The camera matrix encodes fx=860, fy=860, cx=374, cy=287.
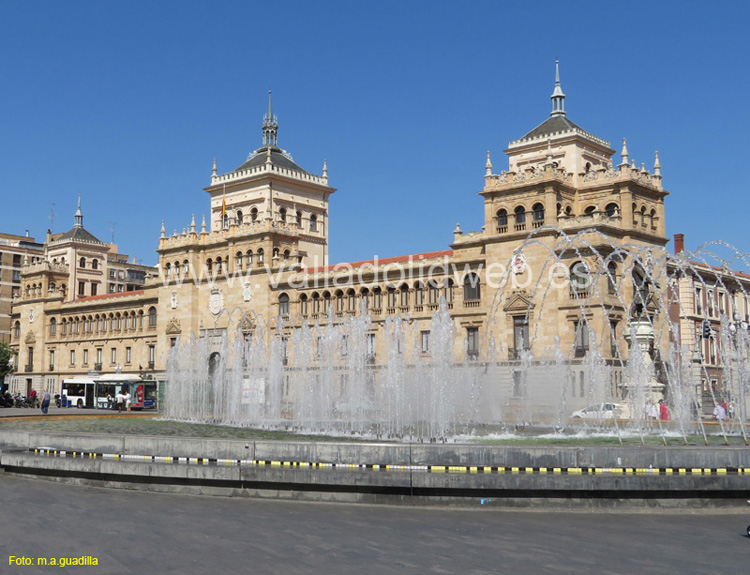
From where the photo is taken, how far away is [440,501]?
12305 millimetres

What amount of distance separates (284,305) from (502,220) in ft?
60.9

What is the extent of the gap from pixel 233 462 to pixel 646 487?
6653 mm

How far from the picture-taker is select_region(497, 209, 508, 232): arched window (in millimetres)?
48062

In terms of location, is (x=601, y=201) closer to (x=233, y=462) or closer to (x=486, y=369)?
(x=486, y=369)

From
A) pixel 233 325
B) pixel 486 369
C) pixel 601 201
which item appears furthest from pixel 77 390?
pixel 601 201

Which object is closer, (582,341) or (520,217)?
(582,341)

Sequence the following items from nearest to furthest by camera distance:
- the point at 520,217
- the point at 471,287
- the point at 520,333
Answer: the point at 520,333, the point at 520,217, the point at 471,287

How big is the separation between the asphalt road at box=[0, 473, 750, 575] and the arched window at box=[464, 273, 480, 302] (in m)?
37.0

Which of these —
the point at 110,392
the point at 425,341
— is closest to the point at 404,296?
the point at 425,341

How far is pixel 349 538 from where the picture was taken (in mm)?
9719

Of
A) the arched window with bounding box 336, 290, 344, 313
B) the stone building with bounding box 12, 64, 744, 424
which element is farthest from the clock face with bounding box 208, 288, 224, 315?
the arched window with bounding box 336, 290, 344, 313

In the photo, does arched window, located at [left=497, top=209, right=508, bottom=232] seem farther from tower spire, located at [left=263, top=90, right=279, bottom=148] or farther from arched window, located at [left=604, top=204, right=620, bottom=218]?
tower spire, located at [left=263, top=90, right=279, bottom=148]

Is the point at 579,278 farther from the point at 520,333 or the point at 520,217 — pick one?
the point at 520,217

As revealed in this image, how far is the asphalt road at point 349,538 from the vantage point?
8.32m
